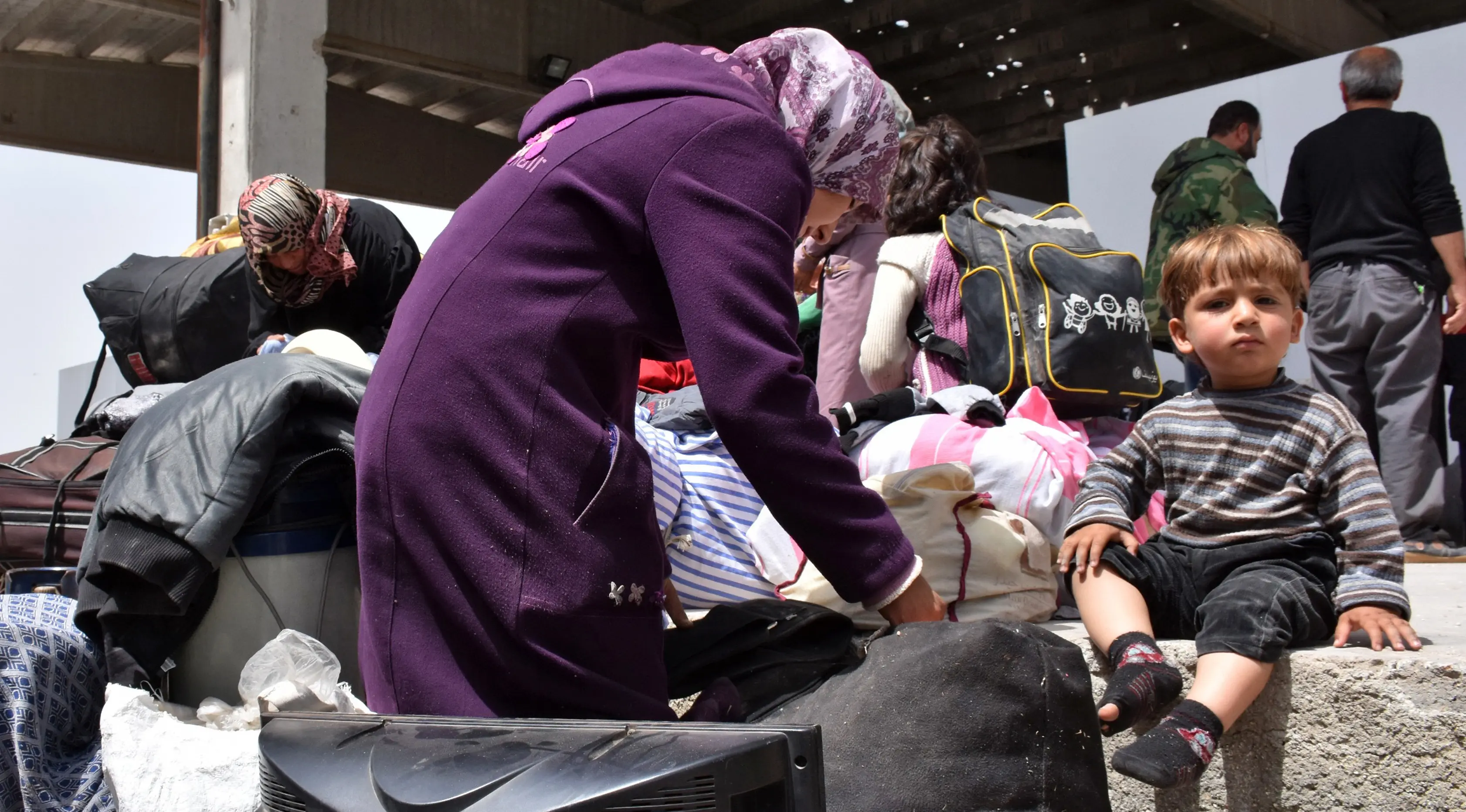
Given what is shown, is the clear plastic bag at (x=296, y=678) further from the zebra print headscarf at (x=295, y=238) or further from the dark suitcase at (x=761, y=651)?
the zebra print headscarf at (x=295, y=238)

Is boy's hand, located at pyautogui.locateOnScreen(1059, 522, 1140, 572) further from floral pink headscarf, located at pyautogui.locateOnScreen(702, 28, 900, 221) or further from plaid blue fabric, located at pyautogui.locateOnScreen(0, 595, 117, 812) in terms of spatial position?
plaid blue fabric, located at pyautogui.locateOnScreen(0, 595, 117, 812)

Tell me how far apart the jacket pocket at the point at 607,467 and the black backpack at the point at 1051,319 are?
1691mm

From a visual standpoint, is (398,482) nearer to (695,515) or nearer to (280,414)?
(280,414)

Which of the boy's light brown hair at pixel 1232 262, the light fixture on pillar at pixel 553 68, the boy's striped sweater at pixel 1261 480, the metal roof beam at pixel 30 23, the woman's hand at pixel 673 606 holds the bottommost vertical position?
the woman's hand at pixel 673 606

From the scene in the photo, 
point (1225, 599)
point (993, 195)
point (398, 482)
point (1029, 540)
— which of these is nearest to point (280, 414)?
point (398, 482)

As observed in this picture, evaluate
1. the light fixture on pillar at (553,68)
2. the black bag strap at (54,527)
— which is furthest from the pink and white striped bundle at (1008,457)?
the light fixture on pillar at (553,68)

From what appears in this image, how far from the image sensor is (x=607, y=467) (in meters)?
1.35

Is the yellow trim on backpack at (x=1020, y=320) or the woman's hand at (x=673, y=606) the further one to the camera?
the yellow trim on backpack at (x=1020, y=320)

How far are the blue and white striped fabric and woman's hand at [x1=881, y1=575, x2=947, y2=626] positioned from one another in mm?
1144

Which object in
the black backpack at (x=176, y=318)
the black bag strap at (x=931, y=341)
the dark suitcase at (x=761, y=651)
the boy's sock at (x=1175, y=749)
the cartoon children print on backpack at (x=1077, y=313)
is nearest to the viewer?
the dark suitcase at (x=761, y=651)

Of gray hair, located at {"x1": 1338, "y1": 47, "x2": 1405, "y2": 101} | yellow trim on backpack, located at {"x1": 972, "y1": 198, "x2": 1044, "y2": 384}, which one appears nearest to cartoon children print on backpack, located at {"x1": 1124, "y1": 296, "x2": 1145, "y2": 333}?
yellow trim on backpack, located at {"x1": 972, "y1": 198, "x2": 1044, "y2": 384}

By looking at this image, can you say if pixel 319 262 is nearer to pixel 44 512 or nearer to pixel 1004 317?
pixel 44 512

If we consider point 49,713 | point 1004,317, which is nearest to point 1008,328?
point 1004,317

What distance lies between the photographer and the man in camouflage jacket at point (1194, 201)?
15.8 feet
